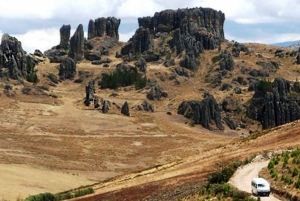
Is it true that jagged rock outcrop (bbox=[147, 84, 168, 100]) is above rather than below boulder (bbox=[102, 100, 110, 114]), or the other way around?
above

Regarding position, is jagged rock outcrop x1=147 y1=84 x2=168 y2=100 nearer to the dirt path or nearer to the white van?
the dirt path

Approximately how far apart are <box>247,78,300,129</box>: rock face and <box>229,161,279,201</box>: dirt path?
300ft

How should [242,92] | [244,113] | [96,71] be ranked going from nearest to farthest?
1. [244,113]
2. [242,92]
3. [96,71]

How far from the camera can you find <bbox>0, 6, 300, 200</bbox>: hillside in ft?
188

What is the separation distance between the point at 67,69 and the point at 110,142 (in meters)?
85.1

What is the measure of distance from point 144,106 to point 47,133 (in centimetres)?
4385

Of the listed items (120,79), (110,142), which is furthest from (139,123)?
(120,79)

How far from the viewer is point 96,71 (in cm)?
18525

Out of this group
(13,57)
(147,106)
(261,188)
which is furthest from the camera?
(13,57)

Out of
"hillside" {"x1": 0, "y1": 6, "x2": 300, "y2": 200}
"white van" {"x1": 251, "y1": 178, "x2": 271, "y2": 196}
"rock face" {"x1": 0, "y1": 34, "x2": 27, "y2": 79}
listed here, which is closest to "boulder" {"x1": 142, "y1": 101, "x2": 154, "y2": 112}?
"hillside" {"x1": 0, "y1": 6, "x2": 300, "y2": 200}

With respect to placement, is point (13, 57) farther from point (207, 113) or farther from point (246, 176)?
point (246, 176)

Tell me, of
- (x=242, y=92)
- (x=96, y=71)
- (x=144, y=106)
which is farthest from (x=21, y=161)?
(x=96, y=71)

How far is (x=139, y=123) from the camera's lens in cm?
12281

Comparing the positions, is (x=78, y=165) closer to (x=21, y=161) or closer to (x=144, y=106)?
(x=21, y=161)
